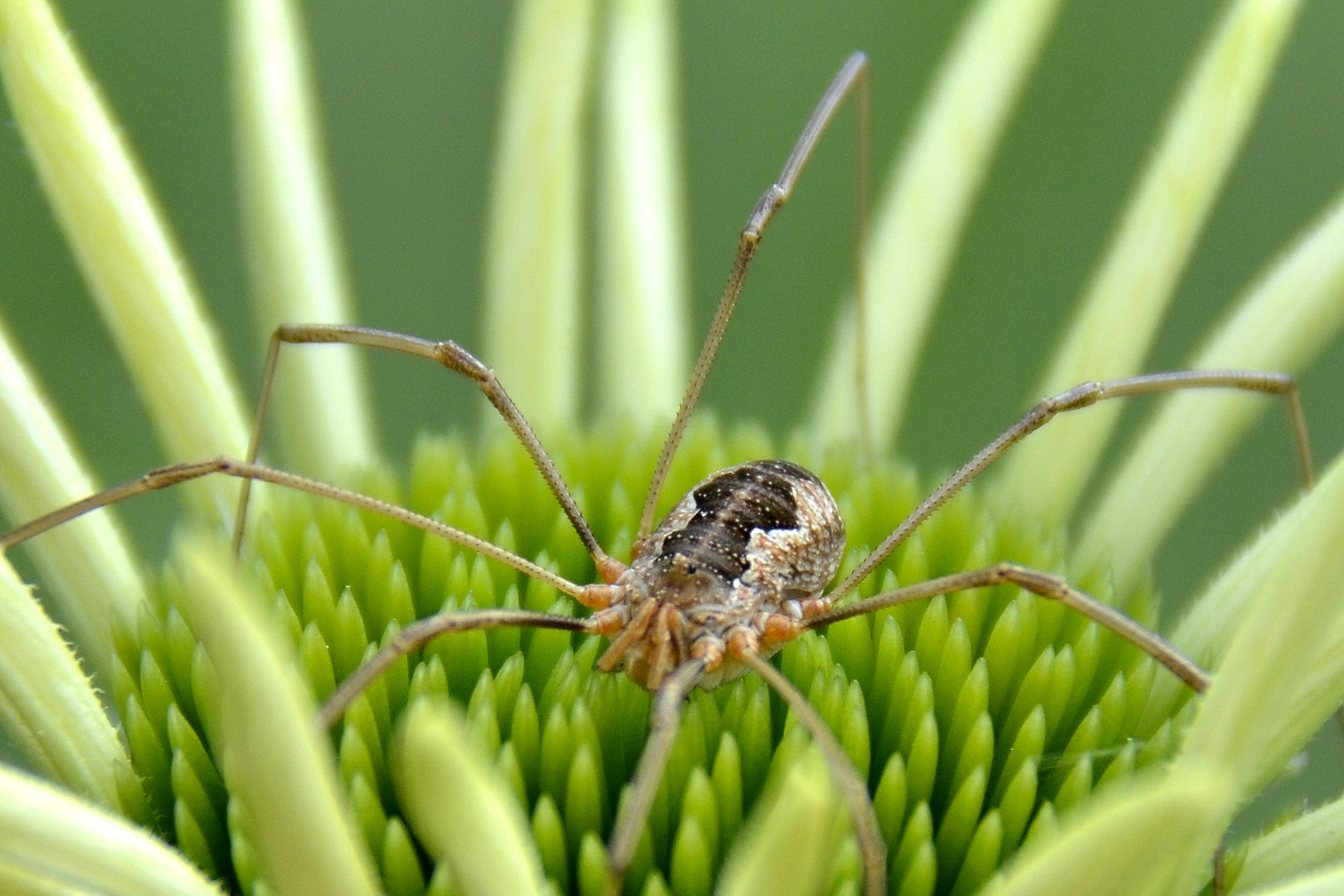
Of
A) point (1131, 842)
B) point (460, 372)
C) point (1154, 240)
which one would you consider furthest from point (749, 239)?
point (1131, 842)

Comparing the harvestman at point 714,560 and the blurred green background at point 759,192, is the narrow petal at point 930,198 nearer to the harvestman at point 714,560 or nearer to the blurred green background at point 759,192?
the blurred green background at point 759,192

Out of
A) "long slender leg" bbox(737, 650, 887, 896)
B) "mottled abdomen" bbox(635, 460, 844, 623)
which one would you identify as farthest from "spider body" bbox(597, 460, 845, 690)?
"long slender leg" bbox(737, 650, 887, 896)

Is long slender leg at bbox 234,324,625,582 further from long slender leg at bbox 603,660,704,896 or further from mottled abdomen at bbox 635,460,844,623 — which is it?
long slender leg at bbox 603,660,704,896

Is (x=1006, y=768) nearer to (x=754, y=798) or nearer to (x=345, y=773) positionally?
(x=754, y=798)

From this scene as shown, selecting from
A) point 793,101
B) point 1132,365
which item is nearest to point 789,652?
point 1132,365

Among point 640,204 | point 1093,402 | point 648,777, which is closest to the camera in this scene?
point 648,777

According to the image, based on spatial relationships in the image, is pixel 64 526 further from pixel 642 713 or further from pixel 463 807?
pixel 463 807
